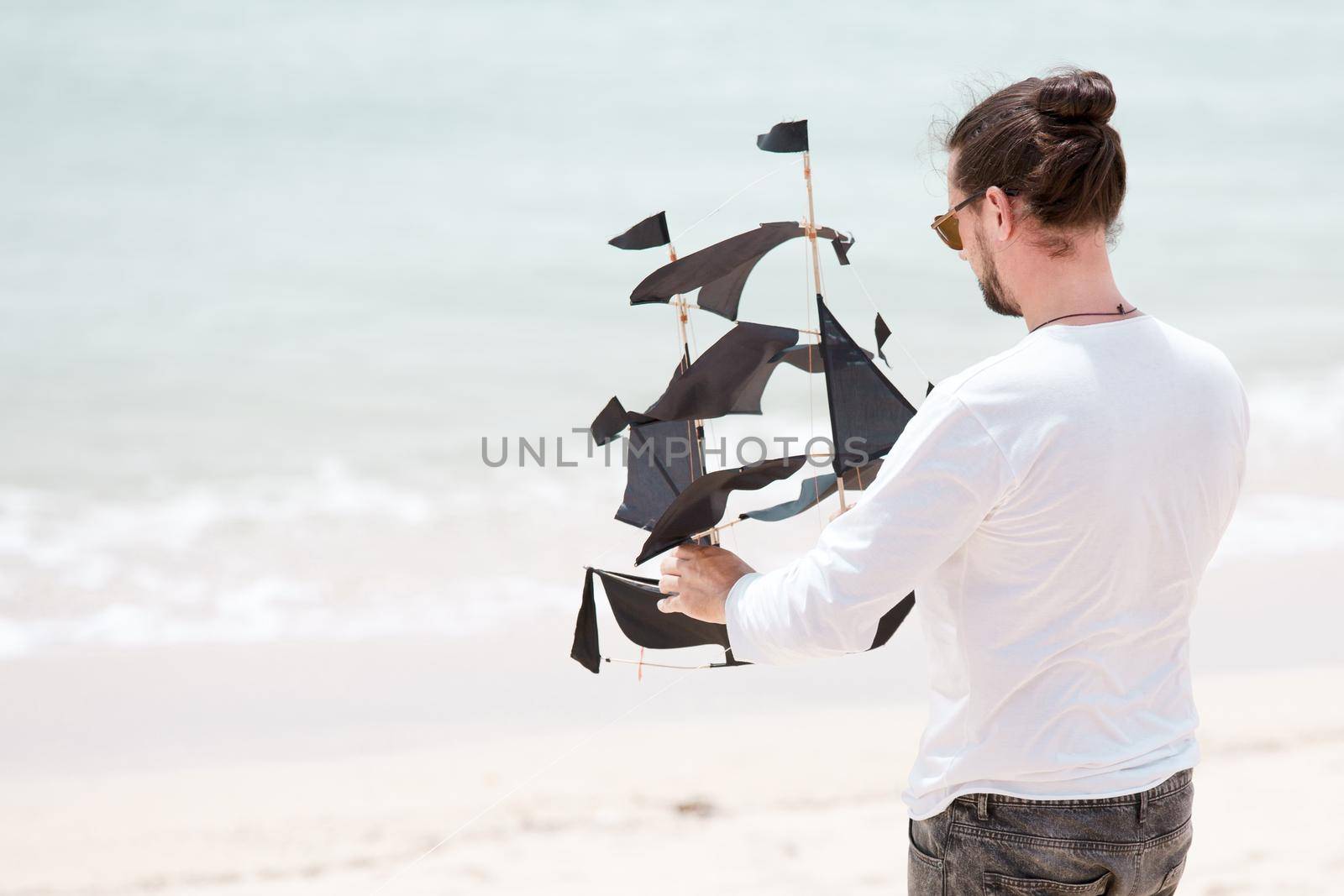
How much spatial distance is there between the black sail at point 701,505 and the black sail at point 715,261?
35cm

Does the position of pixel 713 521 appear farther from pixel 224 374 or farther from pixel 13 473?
pixel 224 374

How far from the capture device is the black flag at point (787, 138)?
1735 millimetres

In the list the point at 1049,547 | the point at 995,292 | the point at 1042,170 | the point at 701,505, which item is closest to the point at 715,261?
the point at 701,505

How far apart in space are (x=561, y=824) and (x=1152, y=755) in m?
3.79

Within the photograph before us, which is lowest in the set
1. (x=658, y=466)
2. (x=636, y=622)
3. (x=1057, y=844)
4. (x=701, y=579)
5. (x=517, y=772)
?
(x=517, y=772)

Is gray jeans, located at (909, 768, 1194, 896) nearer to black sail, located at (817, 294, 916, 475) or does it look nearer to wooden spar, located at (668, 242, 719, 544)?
black sail, located at (817, 294, 916, 475)

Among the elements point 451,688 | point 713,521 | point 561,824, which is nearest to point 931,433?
point 713,521

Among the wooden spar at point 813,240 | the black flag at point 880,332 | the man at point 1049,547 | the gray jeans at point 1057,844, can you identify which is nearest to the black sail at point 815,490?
the wooden spar at point 813,240

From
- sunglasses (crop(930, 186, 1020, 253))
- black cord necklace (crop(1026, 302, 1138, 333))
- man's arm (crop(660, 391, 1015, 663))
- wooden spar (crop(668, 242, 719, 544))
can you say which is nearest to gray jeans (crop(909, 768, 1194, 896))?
man's arm (crop(660, 391, 1015, 663))

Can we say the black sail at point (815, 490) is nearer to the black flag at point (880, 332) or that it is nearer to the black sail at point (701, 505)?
the black sail at point (701, 505)

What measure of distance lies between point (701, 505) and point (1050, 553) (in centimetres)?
56

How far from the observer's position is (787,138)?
176cm

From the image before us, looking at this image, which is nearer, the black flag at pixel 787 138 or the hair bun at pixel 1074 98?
the hair bun at pixel 1074 98

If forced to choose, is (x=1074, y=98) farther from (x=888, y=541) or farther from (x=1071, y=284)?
(x=888, y=541)
